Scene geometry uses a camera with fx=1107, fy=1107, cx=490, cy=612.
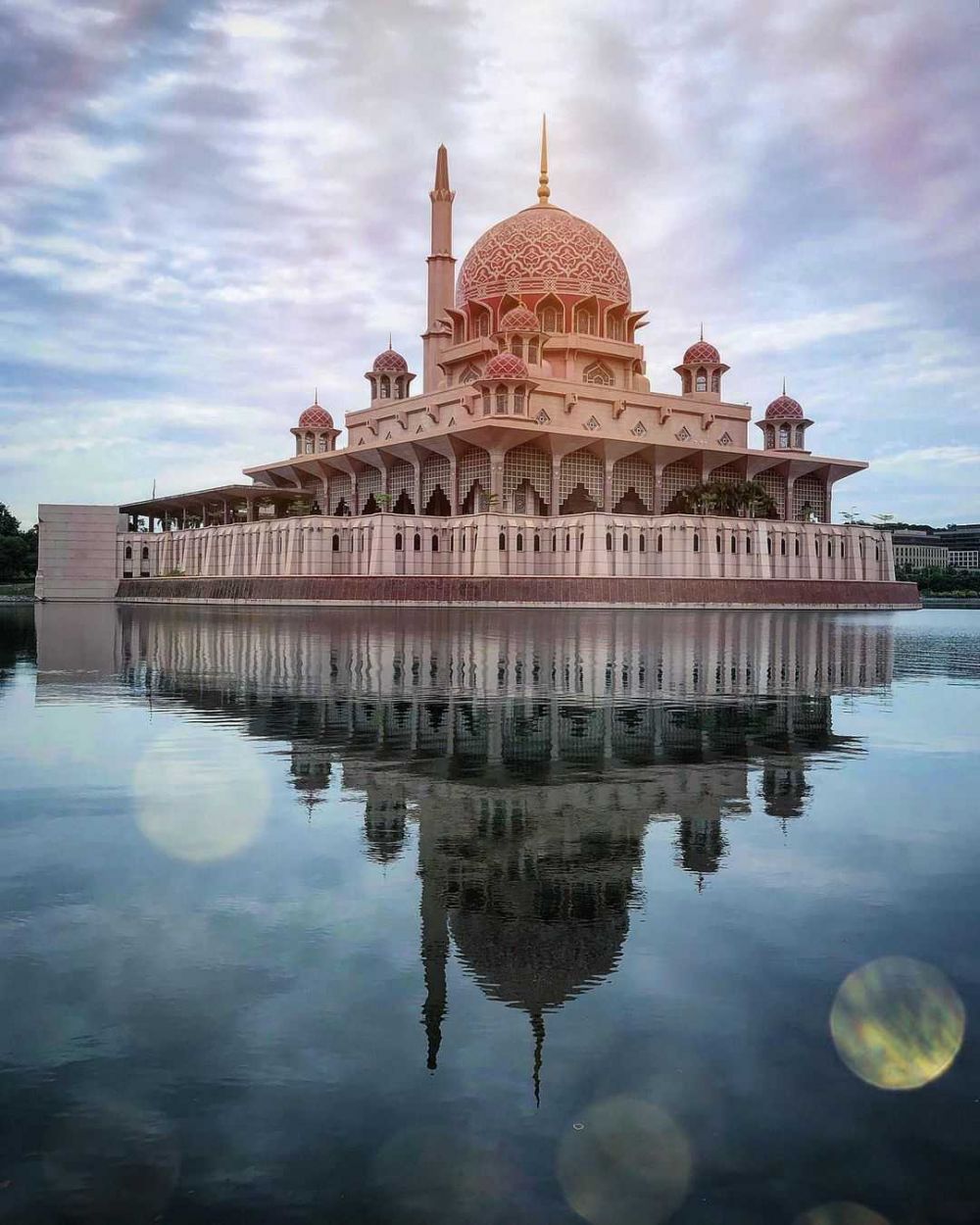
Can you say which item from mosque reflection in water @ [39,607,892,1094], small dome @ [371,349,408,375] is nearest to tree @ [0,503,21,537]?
small dome @ [371,349,408,375]

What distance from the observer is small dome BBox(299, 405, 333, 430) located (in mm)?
87719

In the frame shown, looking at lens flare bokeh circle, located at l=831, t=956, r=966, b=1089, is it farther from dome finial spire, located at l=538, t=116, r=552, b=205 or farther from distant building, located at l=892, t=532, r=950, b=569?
distant building, located at l=892, t=532, r=950, b=569

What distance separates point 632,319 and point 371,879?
77.1m

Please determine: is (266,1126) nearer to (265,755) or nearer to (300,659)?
(265,755)

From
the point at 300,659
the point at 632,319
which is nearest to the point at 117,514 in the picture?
the point at 632,319

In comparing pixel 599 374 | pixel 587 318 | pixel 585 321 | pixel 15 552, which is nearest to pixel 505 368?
pixel 599 374

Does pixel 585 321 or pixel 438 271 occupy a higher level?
pixel 438 271

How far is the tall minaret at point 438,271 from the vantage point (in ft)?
260

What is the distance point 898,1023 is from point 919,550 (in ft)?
599

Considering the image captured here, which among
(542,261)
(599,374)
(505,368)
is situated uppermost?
(542,261)

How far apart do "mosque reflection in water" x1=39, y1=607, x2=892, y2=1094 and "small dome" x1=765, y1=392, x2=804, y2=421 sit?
58786 millimetres

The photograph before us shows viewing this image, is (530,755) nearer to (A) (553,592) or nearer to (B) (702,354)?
(A) (553,592)

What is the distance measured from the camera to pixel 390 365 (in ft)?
272

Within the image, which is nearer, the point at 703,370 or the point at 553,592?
the point at 553,592
